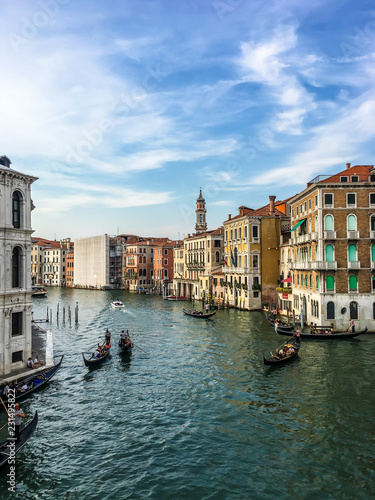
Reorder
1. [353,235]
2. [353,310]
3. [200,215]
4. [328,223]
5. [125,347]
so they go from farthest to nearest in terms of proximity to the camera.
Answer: [200,215] < [328,223] < [353,235] < [353,310] < [125,347]

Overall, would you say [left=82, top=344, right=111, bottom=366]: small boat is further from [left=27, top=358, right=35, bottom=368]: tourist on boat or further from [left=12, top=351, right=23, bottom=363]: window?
[left=12, top=351, right=23, bottom=363]: window

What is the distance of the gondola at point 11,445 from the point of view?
39.5 feet

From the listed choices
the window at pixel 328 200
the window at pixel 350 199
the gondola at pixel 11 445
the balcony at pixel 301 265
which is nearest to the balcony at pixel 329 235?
the window at pixel 328 200

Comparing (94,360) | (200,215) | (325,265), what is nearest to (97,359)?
(94,360)

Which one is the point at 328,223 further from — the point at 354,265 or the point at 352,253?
the point at 354,265

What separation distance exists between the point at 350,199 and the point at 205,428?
2202 centimetres

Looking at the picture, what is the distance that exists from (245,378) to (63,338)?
18.6 m

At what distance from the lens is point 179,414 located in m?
16.6

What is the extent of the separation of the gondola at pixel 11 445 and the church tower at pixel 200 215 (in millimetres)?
67407

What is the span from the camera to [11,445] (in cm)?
1242

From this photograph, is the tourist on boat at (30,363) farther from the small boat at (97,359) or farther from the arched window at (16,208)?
A: the arched window at (16,208)

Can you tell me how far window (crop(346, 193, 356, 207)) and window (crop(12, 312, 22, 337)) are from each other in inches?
943

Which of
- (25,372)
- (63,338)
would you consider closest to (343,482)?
(25,372)

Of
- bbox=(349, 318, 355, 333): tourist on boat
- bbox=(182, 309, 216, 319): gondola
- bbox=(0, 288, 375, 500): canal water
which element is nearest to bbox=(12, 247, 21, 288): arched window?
bbox=(0, 288, 375, 500): canal water
